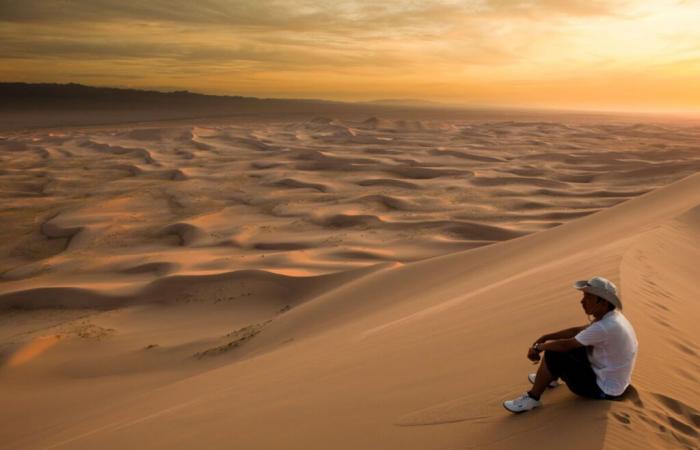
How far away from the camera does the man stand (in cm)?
261

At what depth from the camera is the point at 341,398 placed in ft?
11.7

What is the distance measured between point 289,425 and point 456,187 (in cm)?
1445

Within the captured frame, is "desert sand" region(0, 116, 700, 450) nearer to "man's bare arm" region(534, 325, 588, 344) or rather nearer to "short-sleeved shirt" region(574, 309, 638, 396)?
"short-sleeved shirt" region(574, 309, 638, 396)

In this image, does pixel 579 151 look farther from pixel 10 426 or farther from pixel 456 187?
pixel 10 426

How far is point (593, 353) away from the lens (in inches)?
107

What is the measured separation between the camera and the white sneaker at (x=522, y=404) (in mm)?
2791

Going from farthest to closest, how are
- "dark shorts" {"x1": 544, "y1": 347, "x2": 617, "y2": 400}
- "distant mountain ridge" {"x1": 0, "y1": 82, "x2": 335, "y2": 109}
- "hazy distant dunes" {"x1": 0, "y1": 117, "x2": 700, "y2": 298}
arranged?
1. "distant mountain ridge" {"x1": 0, "y1": 82, "x2": 335, "y2": 109}
2. "hazy distant dunes" {"x1": 0, "y1": 117, "x2": 700, "y2": 298}
3. "dark shorts" {"x1": 544, "y1": 347, "x2": 617, "y2": 400}

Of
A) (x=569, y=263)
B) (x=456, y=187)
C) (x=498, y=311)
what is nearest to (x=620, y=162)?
(x=456, y=187)

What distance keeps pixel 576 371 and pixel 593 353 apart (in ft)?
0.39

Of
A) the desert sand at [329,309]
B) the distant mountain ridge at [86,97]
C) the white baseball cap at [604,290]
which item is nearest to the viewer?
the white baseball cap at [604,290]

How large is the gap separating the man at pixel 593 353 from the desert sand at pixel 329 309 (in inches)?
3.3

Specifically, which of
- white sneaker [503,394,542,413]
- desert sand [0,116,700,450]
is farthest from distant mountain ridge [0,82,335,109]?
white sneaker [503,394,542,413]

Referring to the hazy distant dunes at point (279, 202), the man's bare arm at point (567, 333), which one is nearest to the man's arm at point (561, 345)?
the man's bare arm at point (567, 333)

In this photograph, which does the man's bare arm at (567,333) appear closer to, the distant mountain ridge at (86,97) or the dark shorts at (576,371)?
the dark shorts at (576,371)
